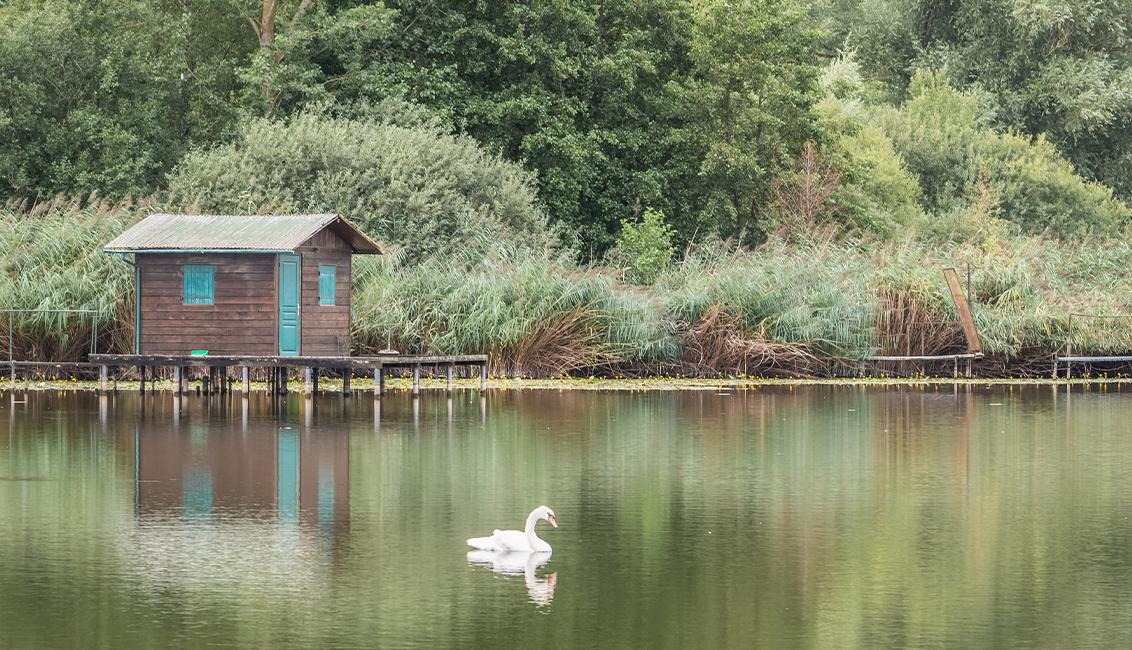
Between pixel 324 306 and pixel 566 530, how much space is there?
57.6 ft

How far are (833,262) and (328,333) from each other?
1344cm

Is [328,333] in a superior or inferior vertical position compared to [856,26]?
inferior

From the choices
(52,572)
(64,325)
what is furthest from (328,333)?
(52,572)

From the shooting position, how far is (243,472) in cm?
2119

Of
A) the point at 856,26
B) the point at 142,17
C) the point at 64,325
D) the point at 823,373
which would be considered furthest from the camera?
the point at 856,26

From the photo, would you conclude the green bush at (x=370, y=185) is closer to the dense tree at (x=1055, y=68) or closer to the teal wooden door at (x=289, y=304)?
the teal wooden door at (x=289, y=304)

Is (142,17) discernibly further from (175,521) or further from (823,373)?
(175,521)

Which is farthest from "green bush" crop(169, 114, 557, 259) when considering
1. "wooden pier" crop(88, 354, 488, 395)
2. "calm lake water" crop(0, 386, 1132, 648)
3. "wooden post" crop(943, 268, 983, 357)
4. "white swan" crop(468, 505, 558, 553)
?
"white swan" crop(468, 505, 558, 553)

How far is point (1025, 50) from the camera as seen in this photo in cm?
7625

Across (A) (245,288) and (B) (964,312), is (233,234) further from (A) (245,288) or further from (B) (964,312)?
(B) (964,312)

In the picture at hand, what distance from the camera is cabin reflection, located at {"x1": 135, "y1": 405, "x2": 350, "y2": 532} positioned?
18047mm

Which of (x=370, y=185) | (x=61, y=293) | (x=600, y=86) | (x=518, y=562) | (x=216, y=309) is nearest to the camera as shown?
(x=518, y=562)

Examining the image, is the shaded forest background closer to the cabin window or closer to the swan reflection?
the cabin window

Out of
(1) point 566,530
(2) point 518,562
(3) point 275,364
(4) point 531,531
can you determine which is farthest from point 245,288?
(2) point 518,562
